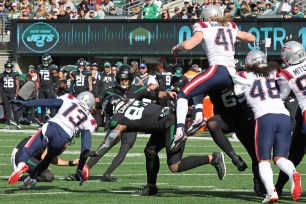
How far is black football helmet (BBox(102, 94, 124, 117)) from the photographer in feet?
35.6

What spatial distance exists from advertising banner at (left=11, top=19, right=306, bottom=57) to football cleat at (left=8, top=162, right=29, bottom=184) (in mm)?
15123

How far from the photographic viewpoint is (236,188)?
38.1 ft

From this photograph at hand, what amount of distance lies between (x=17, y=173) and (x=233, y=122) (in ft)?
7.93

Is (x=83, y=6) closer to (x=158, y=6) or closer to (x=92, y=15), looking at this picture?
(x=92, y=15)

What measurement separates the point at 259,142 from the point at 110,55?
17775mm

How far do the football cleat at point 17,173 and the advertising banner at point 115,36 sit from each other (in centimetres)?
1512

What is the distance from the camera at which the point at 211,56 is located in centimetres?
1073

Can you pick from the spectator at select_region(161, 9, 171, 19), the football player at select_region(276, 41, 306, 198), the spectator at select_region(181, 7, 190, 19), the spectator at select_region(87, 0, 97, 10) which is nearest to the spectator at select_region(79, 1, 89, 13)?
the spectator at select_region(87, 0, 97, 10)

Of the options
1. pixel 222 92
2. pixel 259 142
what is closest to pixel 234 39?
pixel 222 92

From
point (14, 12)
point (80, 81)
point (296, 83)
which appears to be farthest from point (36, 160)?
point (14, 12)

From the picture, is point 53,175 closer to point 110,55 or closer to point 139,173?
point 139,173

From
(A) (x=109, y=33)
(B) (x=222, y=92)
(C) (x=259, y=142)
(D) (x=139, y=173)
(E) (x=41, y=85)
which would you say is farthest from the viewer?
(A) (x=109, y=33)

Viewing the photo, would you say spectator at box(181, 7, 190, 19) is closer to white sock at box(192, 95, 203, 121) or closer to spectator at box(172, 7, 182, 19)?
spectator at box(172, 7, 182, 19)

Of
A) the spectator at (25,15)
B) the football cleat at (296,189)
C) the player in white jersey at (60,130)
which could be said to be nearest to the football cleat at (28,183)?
the player in white jersey at (60,130)
